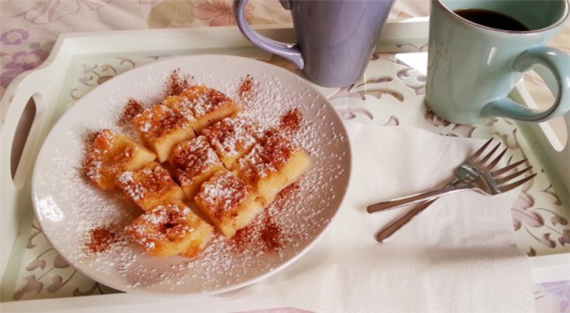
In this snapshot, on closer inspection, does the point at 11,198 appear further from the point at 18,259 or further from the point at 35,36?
the point at 35,36

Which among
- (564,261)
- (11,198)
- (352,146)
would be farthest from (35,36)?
(564,261)

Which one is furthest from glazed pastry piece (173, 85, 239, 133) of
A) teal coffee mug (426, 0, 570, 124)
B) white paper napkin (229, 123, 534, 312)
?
teal coffee mug (426, 0, 570, 124)

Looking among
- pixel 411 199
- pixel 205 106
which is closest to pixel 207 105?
pixel 205 106

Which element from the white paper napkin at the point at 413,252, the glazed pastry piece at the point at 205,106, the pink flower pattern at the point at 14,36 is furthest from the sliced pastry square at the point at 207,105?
the pink flower pattern at the point at 14,36

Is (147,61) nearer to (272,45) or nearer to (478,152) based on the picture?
(272,45)

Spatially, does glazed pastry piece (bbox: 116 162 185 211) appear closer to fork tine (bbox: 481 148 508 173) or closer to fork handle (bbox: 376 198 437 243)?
fork handle (bbox: 376 198 437 243)
